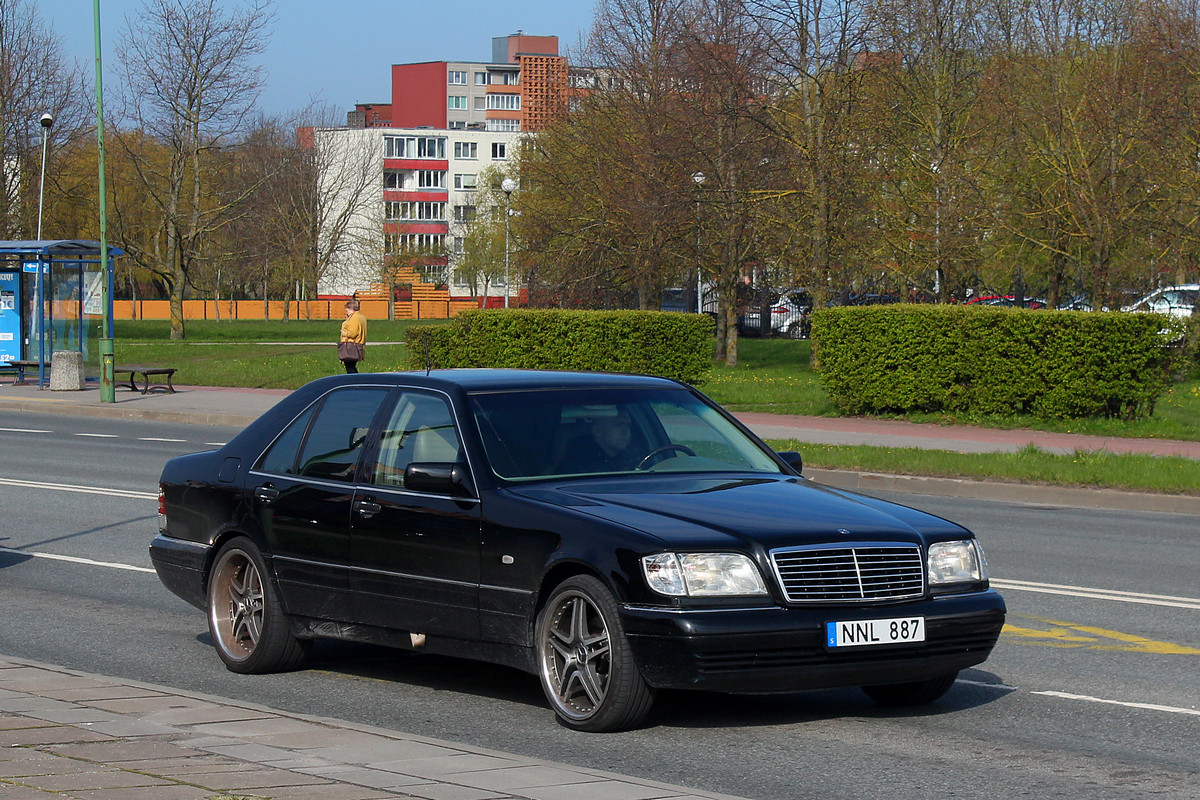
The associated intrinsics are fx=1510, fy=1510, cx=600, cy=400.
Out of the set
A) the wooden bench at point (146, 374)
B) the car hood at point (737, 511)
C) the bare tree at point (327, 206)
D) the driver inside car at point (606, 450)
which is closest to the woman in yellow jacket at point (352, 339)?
the wooden bench at point (146, 374)

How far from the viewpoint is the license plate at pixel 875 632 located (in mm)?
5871

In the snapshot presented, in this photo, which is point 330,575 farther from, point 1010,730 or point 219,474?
point 1010,730

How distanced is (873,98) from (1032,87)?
20.1ft

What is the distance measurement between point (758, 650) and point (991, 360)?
18.6 m

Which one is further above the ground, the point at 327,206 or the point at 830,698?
the point at 327,206

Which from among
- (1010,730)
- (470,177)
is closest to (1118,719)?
(1010,730)

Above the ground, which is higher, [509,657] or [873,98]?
[873,98]

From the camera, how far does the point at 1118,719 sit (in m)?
6.54

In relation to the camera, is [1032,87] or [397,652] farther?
[1032,87]

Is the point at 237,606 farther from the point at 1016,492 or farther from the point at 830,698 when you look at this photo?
the point at 1016,492

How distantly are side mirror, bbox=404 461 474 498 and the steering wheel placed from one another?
824 mm

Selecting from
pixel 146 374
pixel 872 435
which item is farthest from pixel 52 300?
pixel 872 435

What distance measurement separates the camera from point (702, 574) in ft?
19.1

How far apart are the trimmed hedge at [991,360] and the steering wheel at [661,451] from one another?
17.0 metres
